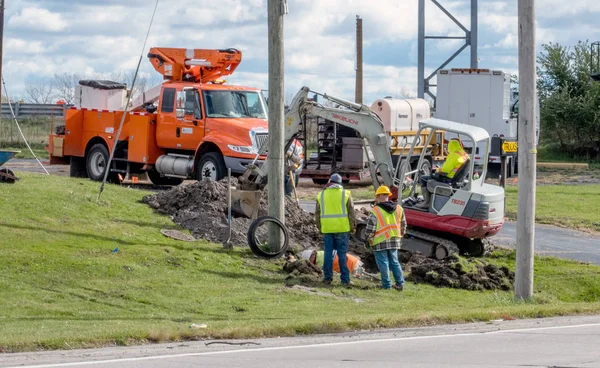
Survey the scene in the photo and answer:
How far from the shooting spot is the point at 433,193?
19.4 meters

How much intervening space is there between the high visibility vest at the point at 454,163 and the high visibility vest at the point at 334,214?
3.51 m

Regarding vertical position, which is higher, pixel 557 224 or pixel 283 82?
pixel 283 82

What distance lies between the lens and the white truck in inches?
1425

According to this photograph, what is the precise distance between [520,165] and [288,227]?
20.0ft

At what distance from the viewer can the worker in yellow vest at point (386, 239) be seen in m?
16.2

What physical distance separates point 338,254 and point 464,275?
2300mm

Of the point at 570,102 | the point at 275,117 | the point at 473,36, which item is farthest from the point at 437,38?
the point at 275,117

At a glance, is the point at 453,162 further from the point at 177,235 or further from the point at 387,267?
the point at 177,235

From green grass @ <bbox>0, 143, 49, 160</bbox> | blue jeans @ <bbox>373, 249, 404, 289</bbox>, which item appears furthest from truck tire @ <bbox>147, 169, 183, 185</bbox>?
green grass @ <bbox>0, 143, 49, 160</bbox>

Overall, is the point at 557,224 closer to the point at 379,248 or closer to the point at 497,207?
the point at 497,207

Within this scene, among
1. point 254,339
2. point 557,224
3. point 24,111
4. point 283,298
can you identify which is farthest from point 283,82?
point 24,111

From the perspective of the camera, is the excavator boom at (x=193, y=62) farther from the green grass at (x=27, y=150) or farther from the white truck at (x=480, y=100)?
the green grass at (x=27, y=150)

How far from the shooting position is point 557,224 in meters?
24.8

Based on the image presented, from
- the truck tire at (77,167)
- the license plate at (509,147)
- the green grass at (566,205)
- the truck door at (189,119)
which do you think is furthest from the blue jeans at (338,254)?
the license plate at (509,147)
